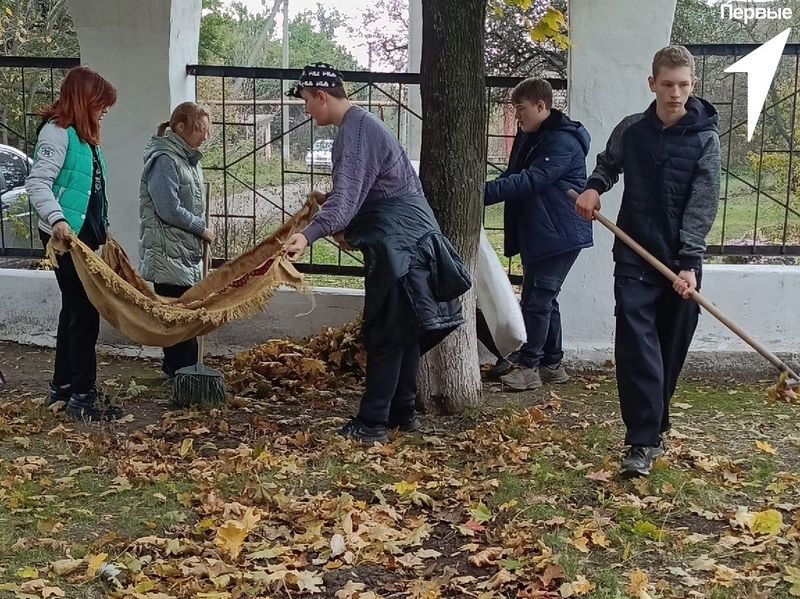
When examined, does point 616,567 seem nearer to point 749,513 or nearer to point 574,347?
point 749,513

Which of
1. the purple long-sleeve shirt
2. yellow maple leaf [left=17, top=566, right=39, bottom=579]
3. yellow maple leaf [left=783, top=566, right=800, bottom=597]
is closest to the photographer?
yellow maple leaf [left=783, top=566, right=800, bottom=597]

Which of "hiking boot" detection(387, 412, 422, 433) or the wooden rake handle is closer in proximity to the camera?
the wooden rake handle

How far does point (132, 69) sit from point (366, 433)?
3.35m

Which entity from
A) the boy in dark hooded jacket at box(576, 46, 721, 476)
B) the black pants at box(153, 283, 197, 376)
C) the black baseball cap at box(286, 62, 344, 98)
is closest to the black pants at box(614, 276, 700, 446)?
the boy in dark hooded jacket at box(576, 46, 721, 476)

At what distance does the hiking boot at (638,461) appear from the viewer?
4262mm

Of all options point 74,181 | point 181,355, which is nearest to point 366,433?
point 181,355

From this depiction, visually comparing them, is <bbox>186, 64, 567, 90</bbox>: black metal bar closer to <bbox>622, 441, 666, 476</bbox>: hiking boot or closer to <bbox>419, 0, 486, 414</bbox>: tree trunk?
<bbox>419, 0, 486, 414</bbox>: tree trunk

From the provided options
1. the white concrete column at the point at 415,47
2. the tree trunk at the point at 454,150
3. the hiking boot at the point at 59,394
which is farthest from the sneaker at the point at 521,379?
the hiking boot at the point at 59,394

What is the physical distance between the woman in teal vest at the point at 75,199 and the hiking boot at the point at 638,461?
2797mm

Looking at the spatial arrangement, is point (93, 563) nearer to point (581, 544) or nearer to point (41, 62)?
point (581, 544)

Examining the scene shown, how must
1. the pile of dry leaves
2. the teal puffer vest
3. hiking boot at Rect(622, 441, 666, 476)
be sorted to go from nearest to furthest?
hiking boot at Rect(622, 441, 666, 476), the teal puffer vest, the pile of dry leaves

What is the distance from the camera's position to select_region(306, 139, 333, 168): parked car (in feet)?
27.2

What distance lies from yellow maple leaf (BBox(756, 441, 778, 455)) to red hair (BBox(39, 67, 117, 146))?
12.3 ft

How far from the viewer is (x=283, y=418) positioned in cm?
552
